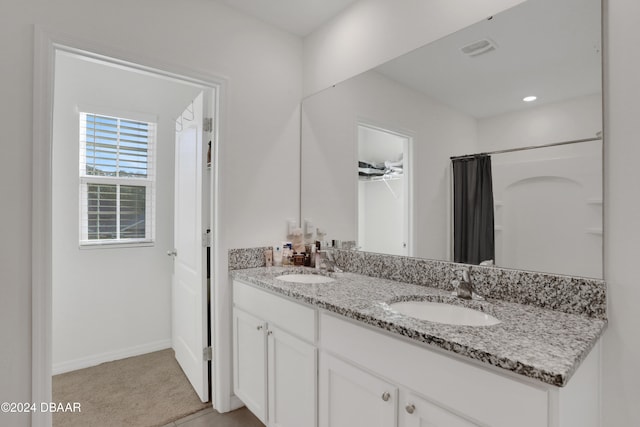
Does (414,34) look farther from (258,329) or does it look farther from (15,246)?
(15,246)

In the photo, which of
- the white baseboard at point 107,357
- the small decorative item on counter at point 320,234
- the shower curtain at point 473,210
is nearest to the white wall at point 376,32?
the shower curtain at point 473,210

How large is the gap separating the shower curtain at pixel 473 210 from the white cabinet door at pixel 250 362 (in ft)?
3.55

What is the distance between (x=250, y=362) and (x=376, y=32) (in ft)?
6.60

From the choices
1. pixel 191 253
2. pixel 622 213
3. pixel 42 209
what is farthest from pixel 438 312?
pixel 42 209

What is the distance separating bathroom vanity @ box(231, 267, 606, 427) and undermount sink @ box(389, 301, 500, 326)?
23mm

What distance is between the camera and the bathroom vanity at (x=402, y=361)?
0.82 meters

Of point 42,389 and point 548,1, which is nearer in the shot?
point 548,1

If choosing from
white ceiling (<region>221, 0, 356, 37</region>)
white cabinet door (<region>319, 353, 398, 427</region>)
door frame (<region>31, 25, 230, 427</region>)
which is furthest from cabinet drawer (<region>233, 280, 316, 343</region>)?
white ceiling (<region>221, 0, 356, 37</region>)

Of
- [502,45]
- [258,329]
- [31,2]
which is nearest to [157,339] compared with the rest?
[258,329]

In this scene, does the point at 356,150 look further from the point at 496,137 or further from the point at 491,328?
the point at 491,328

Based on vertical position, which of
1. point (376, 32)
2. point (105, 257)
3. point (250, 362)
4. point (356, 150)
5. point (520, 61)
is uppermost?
point (376, 32)

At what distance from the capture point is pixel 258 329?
1.78 m

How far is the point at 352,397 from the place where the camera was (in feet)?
4.12

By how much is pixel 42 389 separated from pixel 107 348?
1359 millimetres
